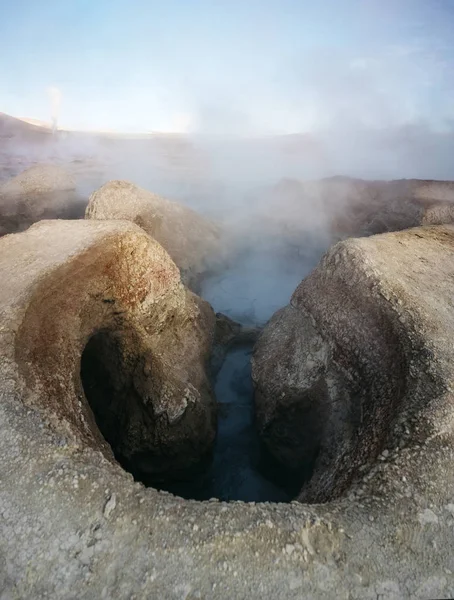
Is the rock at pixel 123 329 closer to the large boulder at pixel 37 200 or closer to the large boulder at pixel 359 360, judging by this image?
the large boulder at pixel 359 360

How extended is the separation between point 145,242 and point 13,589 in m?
5.21

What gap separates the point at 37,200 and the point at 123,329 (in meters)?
9.98

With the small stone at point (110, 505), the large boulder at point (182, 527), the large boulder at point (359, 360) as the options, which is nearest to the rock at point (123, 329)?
the large boulder at point (182, 527)

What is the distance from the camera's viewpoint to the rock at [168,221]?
1049 centimetres

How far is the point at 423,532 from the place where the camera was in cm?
307

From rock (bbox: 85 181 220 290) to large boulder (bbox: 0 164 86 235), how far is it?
10.8ft

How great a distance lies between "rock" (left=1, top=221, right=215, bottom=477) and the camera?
18.7 feet

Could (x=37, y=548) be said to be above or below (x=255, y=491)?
above

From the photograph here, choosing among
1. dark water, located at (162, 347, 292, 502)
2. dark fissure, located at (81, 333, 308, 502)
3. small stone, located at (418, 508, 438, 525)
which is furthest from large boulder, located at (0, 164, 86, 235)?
small stone, located at (418, 508, 438, 525)

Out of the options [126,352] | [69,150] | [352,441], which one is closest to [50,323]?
[126,352]

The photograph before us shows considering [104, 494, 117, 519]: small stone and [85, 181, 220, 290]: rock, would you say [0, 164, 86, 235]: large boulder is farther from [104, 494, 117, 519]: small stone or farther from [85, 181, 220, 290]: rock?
[104, 494, 117, 519]: small stone

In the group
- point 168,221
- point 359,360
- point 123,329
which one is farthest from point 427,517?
point 168,221

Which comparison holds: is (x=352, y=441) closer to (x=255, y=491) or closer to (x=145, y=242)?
(x=255, y=491)

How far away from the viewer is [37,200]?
13.9 metres
